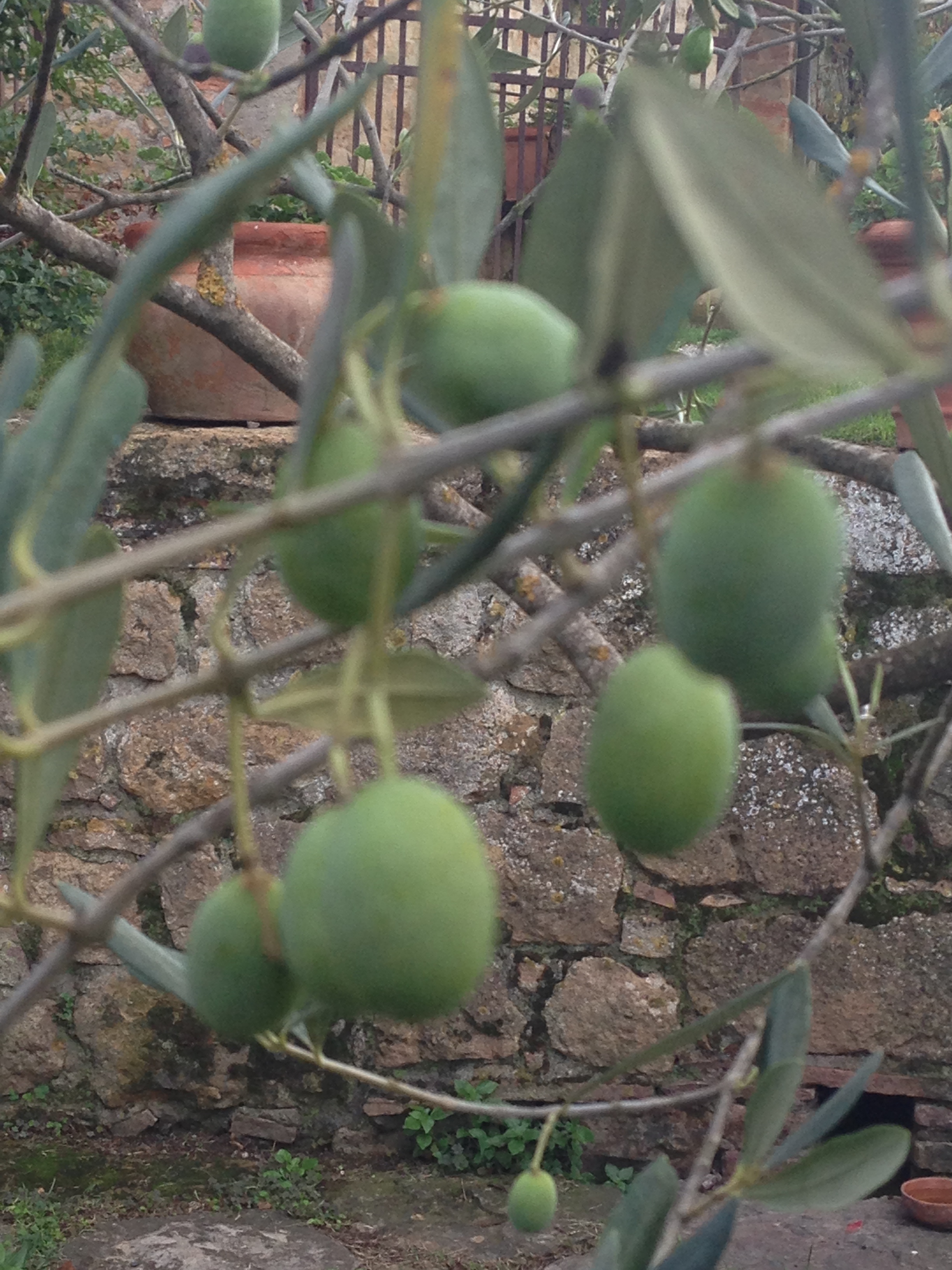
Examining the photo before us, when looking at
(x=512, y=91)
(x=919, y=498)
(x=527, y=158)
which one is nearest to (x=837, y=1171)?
(x=919, y=498)

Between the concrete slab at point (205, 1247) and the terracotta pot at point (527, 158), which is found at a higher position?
the terracotta pot at point (527, 158)

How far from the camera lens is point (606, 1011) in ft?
7.77

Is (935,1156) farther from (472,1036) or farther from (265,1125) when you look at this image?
(265,1125)

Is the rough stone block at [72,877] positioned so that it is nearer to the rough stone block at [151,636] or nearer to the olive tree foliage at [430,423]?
the rough stone block at [151,636]

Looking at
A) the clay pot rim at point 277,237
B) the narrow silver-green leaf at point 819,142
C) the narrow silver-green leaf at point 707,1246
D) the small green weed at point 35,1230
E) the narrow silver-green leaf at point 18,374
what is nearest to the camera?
the narrow silver-green leaf at point 18,374

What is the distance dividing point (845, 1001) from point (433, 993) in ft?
7.30

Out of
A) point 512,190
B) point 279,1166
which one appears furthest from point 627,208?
point 512,190

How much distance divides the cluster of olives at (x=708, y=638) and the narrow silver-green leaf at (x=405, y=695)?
0.14 feet

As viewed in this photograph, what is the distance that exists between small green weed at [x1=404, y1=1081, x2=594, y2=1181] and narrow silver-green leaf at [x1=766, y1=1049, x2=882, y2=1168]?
169 cm

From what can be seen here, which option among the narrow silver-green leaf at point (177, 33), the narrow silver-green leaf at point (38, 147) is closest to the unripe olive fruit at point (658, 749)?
the narrow silver-green leaf at point (38, 147)

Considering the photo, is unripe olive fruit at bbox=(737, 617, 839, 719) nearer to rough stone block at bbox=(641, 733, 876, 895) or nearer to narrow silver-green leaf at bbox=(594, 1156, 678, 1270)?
narrow silver-green leaf at bbox=(594, 1156, 678, 1270)

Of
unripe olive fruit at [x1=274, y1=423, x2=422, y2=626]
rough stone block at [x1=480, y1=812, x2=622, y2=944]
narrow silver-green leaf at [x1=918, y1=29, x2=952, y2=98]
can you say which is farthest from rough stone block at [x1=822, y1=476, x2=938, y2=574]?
unripe olive fruit at [x1=274, y1=423, x2=422, y2=626]

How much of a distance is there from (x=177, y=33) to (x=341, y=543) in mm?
1545

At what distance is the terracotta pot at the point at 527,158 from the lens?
12.0 feet
